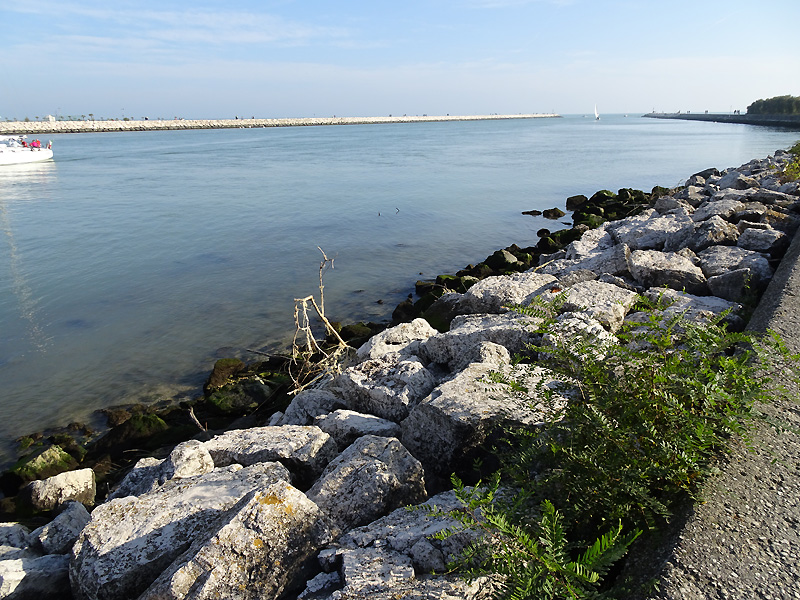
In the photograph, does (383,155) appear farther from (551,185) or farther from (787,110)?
(787,110)

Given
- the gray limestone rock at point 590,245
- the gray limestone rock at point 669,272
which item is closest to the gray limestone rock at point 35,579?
the gray limestone rock at point 669,272

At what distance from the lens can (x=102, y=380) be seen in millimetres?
8039

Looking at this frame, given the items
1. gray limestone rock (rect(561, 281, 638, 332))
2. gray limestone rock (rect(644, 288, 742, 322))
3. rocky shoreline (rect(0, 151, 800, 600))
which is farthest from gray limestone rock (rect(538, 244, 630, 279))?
gray limestone rock (rect(644, 288, 742, 322))

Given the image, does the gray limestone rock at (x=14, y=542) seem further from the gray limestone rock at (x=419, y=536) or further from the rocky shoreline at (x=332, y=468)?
the gray limestone rock at (x=419, y=536)

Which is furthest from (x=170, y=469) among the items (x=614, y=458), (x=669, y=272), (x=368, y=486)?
(x=669, y=272)

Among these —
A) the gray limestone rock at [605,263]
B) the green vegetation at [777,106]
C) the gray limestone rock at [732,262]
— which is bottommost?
the gray limestone rock at [605,263]

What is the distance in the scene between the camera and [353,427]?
427 cm

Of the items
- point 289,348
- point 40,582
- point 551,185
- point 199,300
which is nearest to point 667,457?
point 40,582

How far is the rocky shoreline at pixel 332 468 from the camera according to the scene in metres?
2.62

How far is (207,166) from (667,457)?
128 feet

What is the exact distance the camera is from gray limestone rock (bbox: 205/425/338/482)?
3.96m

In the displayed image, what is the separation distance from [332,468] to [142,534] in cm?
116

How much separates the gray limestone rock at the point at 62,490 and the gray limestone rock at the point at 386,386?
2628mm

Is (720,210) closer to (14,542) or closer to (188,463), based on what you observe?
(188,463)
